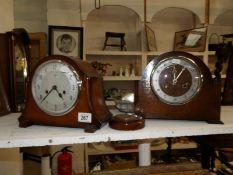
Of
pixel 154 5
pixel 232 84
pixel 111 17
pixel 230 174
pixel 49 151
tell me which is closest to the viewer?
pixel 232 84

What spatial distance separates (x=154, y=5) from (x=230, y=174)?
1.74 m

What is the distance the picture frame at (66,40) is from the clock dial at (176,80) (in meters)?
1.50

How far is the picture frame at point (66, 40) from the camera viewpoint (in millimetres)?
2156

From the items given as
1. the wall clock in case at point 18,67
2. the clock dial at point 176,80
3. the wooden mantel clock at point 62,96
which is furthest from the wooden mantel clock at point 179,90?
the wall clock in case at point 18,67

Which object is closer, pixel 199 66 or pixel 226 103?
pixel 199 66

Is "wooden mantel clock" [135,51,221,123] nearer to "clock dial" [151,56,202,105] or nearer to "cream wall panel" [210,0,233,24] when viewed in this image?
"clock dial" [151,56,202,105]

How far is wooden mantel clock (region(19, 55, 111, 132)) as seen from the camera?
689 millimetres

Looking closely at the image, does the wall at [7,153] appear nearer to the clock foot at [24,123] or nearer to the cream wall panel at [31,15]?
the clock foot at [24,123]

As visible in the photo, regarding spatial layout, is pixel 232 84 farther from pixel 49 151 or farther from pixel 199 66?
pixel 49 151

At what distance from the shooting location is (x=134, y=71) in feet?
8.05

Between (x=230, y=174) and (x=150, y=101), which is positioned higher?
→ (x=150, y=101)

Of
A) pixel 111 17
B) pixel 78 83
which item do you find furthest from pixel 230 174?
pixel 111 17

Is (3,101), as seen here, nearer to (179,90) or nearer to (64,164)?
(179,90)

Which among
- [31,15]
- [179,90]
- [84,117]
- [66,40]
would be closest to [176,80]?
[179,90]
